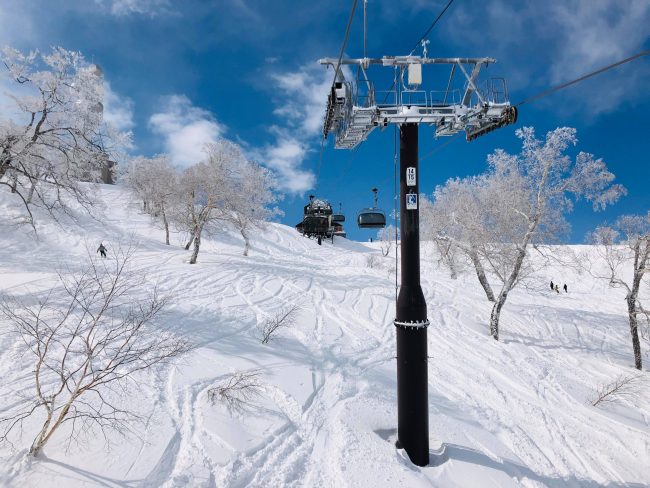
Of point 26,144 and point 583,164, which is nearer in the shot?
point 26,144

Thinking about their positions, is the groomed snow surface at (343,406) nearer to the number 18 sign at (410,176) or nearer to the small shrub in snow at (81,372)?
the small shrub in snow at (81,372)

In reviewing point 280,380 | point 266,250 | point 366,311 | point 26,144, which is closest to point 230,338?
point 280,380

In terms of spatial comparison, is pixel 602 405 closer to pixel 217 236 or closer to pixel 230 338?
pixel 230 338

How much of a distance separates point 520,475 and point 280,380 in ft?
16.1

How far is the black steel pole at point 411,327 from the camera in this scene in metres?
5.11

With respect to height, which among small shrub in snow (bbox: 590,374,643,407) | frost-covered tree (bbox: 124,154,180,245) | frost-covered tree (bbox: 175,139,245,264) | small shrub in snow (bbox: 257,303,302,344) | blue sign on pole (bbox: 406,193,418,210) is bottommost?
small shrub in snow (bbox: 590,374,643,407)

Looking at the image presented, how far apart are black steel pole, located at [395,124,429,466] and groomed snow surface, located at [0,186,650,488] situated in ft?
1.37

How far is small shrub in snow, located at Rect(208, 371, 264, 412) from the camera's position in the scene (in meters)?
6.08

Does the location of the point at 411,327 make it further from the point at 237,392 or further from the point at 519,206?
the point at 519,206

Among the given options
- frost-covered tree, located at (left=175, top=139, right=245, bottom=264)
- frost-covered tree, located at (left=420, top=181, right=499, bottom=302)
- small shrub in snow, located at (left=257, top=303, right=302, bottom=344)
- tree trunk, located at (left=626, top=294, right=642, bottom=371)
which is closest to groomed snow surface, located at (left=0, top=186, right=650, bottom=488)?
small shrub in snow, located at (left=257, top=303, right=302, bottom=344)

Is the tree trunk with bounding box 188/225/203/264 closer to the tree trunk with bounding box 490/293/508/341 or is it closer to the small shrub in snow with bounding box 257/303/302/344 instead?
the small shrub in snow with bounding box 257/303/302/344

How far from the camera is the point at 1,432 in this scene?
4.76 meters

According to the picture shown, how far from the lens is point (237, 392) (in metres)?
6.47

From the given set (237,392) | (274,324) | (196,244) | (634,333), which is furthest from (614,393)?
(196,244)
